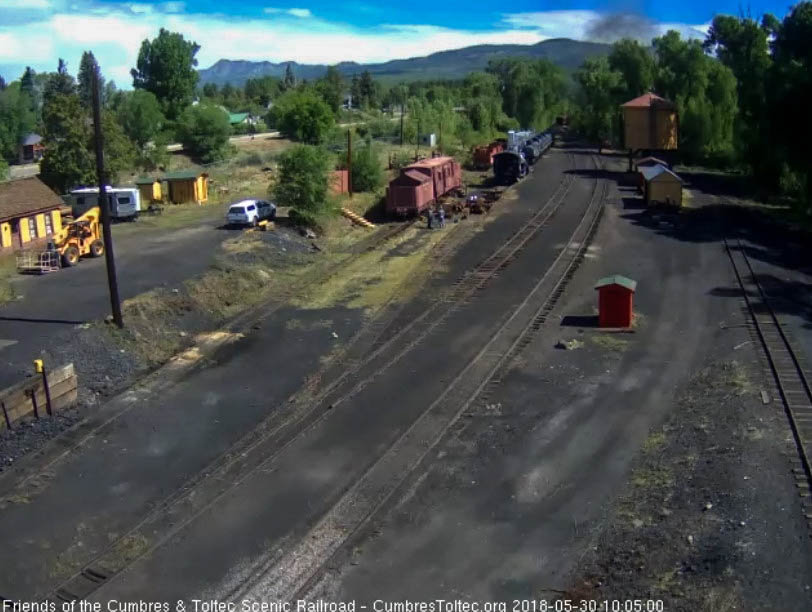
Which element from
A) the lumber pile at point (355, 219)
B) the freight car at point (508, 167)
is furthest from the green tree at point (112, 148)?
the freight car at point (508, 167)

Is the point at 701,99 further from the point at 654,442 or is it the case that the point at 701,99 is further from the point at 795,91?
the point at 654,442

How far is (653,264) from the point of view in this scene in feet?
111

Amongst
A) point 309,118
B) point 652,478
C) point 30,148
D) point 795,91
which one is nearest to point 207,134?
point 309,118

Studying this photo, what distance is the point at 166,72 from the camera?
101 m

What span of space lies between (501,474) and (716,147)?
63013mm

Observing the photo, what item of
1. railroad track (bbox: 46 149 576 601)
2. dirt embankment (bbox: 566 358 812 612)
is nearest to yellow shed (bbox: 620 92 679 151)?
railroad track (bbox: 46 149 576 601)

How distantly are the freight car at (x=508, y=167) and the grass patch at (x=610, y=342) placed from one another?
35.9 meters

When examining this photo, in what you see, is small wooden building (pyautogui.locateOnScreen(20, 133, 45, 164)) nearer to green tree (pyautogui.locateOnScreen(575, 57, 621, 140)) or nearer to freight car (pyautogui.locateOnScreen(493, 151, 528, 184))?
freight car (pyautogui.locateOnScreen(493, 151, 528, 184))

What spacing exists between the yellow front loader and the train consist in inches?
1246

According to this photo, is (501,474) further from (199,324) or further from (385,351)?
(199,324)

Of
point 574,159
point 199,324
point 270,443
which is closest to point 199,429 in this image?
point 270,443

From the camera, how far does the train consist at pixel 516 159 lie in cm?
5900

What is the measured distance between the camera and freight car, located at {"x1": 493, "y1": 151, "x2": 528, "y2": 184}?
58938mm

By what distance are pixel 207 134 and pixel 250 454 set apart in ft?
215
